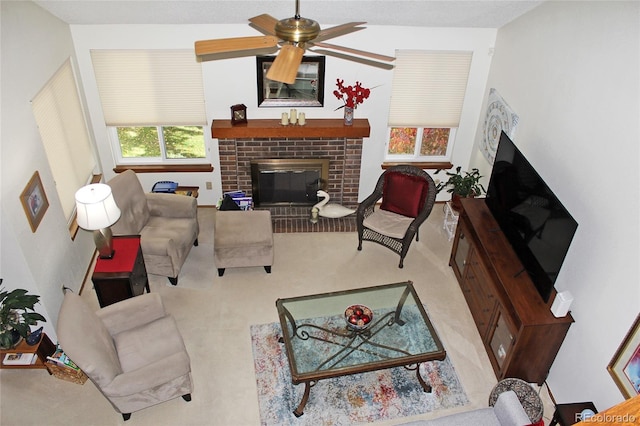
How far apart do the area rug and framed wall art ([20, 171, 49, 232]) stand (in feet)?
7.41

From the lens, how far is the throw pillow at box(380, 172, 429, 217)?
18.7 feet

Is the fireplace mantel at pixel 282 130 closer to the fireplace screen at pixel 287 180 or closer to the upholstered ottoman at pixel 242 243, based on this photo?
the fireplace screen at pixel 287 180

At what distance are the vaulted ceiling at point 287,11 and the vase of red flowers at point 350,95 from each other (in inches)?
29.1

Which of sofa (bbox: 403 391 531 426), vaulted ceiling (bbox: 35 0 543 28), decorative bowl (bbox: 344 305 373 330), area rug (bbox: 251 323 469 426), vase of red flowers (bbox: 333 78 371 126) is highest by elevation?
vaulted ceiling (bbox: 35 0 543 28)

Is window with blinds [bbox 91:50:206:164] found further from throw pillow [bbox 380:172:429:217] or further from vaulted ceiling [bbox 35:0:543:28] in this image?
throw pillow [bbox 380:172:429:217]

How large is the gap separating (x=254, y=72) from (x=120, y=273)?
2.77 meters

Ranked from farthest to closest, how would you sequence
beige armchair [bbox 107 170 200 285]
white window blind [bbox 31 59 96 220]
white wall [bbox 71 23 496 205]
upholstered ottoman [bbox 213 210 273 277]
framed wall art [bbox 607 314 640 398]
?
1. white wall [bbox 71 23 496 205]
2. upholstered ottoman [bbox 213 210 273 277]
3. beige armchair [bbox 107 170 200 285]
4. white window blind [bbox 31 59 96 220]
5. framed wall art [bbox 607 314 640 398]

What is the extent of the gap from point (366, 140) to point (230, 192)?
188cm

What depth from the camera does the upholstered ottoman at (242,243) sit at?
525cm

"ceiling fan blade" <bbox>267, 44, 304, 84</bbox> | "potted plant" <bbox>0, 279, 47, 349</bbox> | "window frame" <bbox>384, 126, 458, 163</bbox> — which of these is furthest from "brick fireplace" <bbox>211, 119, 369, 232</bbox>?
"ceiling fan blade" <bbox>267, 44, 304, 84</bbox>

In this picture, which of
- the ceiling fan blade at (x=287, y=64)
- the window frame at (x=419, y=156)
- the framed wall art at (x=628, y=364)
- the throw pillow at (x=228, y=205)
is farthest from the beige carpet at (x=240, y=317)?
the ceiling fan blade at (x=287, y=64)

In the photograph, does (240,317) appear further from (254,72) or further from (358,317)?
(254,72)

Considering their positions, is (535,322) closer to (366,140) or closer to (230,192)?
(366,140)

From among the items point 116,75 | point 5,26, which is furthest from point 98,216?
point 116,75
